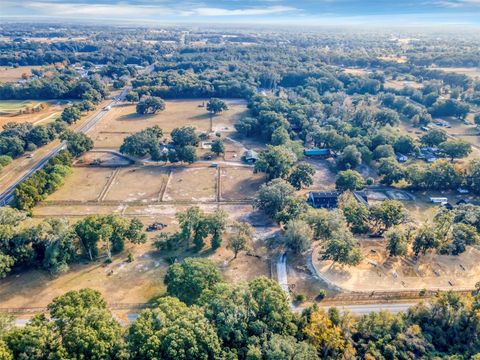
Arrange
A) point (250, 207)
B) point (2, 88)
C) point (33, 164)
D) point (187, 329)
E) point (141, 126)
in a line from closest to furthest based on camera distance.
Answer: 1. point (187, 329)
2. point (250, 207)
3. point (33, 164)
4. point (141, 126)
5. point (2, 88)

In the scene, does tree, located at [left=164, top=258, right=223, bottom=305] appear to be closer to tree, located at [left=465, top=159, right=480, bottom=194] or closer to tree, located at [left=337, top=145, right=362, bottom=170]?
tree, located at [left=337, top=145, right=362, bottom=170]

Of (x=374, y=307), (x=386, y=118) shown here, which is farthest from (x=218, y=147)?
(x=386, y=118)

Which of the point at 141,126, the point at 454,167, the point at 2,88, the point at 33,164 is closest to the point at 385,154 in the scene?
the point at 454,167

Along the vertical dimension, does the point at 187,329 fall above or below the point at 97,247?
above

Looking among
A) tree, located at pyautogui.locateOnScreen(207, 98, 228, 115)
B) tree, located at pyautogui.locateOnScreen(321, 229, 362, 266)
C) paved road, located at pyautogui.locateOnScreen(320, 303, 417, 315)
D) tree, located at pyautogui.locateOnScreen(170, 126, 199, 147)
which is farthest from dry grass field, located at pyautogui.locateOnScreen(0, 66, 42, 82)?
paved road, located at pyautogui.locateOnScreen(320, 303, 417, 315)

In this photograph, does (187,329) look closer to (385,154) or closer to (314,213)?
(314,213)
